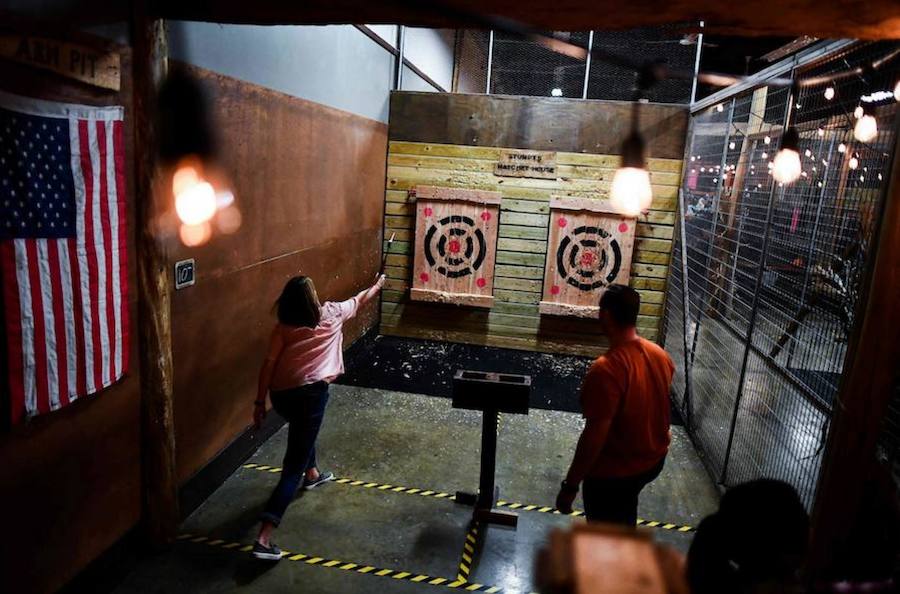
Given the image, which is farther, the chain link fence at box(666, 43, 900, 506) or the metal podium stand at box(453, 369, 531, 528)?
the metal podium stand at box(453, 369, 531, 528)

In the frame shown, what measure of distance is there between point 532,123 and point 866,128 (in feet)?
17.5

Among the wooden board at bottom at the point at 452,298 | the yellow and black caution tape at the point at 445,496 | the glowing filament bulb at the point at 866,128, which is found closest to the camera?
the glowing filament bulb at the point at 866,128

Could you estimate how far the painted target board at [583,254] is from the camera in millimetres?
8469

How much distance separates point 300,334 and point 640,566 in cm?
284

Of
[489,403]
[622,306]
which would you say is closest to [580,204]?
[489,403]

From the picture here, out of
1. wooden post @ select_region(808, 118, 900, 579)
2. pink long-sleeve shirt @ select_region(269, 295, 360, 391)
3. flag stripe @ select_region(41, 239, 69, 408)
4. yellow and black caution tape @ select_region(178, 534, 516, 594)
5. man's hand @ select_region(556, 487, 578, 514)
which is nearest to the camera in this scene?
flag stripe @ select_region(41, 239, 69, 408)

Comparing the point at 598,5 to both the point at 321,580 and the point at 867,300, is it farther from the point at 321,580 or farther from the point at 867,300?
the point at 321,580

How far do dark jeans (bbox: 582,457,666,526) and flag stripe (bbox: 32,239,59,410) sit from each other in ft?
9.21

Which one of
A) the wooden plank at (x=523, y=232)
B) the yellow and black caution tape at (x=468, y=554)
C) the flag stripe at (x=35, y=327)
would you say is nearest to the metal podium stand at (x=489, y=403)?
the yellow and black caution tape at (x=468, y=554)

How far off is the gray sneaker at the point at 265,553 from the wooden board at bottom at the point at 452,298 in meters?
5.39

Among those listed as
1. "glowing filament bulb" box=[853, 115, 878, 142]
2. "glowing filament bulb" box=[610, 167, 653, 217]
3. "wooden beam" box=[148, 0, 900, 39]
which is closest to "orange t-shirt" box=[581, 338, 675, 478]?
"glowing filament bulb" box=[610, 167, 653, 217]

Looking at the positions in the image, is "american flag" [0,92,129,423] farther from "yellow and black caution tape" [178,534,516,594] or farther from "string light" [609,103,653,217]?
"string light" [609,103,653,217]

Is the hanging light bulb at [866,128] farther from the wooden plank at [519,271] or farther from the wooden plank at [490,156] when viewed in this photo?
the wooden plank at [519,271]

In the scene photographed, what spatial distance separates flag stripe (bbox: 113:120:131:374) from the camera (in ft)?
10.8
